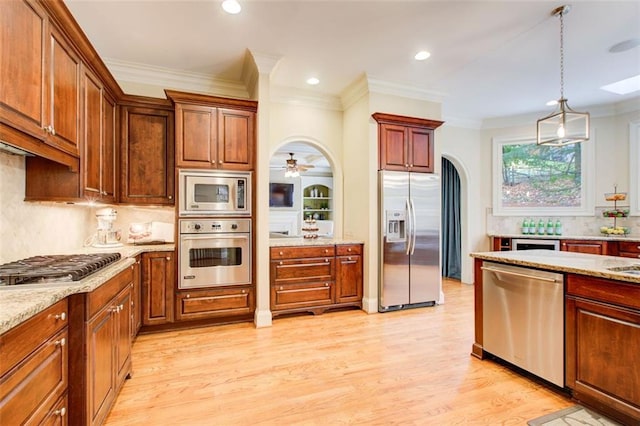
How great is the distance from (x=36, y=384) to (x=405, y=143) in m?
4.02

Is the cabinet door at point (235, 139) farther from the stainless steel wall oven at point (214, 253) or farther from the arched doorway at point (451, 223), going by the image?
the arched doorway at point (451, 223)

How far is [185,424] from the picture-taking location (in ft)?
6.11

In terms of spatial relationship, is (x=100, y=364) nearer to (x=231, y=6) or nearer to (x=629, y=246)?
(x=231, y=6)

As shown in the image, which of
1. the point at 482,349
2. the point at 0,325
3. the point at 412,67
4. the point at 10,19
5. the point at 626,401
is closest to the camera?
the point at 0,325

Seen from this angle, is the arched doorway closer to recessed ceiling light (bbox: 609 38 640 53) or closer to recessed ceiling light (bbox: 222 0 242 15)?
recessed ceiling light (bbox: 609 38 640 53)

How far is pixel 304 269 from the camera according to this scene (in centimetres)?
384

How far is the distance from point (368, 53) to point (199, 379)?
3.51 m

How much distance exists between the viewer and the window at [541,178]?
17.0 ft

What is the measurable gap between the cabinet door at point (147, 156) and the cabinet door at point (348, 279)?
Answer: 2.18 meters

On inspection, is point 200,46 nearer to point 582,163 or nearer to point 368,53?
point 368,53

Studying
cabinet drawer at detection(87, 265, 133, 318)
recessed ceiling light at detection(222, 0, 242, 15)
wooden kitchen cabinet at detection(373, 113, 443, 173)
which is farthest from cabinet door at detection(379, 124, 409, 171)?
cabinet drawer at detection(87, 265, 133, 318)

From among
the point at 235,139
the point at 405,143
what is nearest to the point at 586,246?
the point at 405,143

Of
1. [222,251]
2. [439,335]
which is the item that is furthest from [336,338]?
[222,251]

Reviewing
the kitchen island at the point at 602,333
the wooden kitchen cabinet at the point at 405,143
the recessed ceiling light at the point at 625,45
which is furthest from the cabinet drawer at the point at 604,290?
the recessed ceiling light at the point at 625,45
